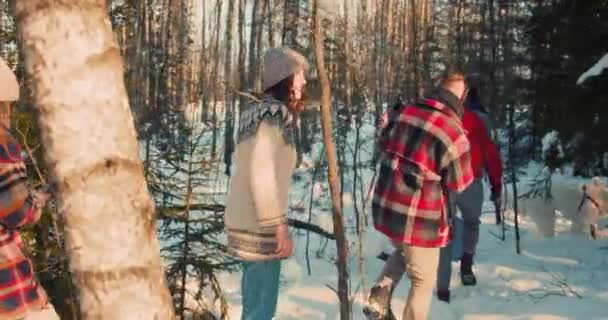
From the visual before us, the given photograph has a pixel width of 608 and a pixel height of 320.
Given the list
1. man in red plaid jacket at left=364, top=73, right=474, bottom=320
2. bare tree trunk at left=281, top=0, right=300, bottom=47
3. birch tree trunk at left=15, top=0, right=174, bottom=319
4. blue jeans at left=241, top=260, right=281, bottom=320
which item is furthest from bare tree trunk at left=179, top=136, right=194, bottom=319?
birch tree trunk at left=15, top=0, right=174, bottom=319

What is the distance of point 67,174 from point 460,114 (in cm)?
319

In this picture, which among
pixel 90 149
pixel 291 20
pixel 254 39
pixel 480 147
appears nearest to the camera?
pixel 90 149

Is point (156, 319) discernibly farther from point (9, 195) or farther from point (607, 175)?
point (607, 175)

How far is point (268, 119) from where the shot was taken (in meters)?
3.69

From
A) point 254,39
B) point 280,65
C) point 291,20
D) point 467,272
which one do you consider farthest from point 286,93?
point 254,39

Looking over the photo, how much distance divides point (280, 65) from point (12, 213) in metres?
1.54

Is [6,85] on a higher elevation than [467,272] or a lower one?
higher

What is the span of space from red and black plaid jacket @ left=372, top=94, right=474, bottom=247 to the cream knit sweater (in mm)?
879

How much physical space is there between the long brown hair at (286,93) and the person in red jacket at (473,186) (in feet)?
7.81

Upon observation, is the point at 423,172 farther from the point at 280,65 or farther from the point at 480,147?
the point at 480,147

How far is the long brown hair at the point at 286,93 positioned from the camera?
3828 mm

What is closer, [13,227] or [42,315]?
[13,227]

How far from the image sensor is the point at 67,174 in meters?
1.77

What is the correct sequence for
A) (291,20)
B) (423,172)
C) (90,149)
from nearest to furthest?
(90,149) → (423,172) → (291,20)
